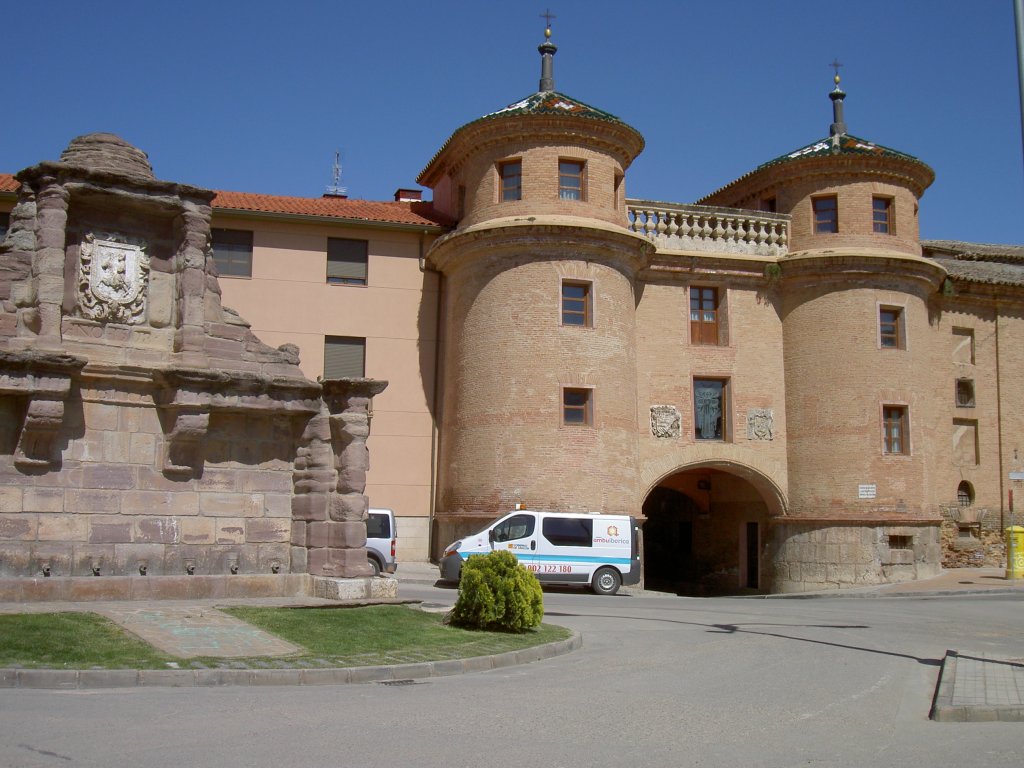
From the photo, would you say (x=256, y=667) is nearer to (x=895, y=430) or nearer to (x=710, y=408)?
(x=710, y=408)

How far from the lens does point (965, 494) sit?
34938 millimetres

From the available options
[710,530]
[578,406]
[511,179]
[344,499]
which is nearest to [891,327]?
[710,530]

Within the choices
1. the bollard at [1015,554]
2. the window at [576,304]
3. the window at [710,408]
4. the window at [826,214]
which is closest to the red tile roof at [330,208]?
the window at [576,304]

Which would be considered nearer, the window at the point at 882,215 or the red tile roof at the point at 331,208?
the red tile roof at the point at 331,208

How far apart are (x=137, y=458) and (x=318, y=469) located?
2669 millimetres

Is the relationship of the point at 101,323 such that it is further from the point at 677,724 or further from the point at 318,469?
the point at 677,724

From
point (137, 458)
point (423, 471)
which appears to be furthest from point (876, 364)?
point (137, 458)

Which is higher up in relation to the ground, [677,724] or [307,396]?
[307,396]

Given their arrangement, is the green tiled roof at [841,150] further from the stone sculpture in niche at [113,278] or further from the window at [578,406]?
the stone sculpture in niche at [113,278]

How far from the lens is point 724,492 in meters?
34.8

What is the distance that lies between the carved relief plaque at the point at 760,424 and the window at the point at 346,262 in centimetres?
1220

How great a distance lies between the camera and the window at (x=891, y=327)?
32.4 metres

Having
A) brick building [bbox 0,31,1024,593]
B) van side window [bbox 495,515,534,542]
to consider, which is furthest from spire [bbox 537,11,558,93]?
van side window [bbox 495,515,534,542]

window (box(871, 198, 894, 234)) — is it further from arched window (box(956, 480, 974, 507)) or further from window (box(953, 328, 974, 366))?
arched window (box(956, 480, 974, 507))
